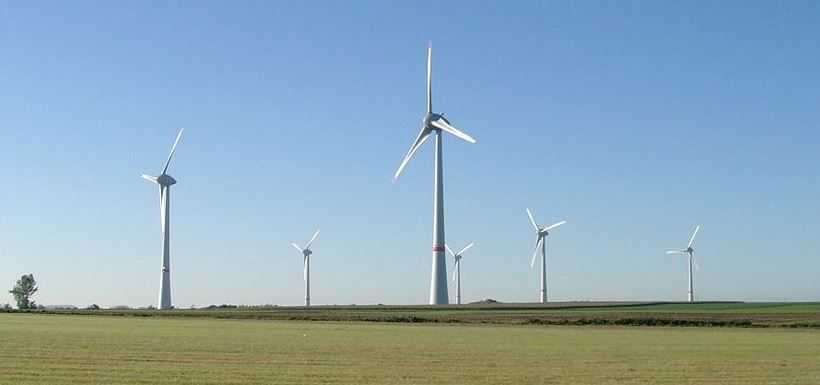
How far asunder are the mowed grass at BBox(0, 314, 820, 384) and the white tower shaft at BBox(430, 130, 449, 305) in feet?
178

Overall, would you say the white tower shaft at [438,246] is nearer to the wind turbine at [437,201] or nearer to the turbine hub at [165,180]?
the wind turbine at [437,201]

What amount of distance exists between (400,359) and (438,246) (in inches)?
2906

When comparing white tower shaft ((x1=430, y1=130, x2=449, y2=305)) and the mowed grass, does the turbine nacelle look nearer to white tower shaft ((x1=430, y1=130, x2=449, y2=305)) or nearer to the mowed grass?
white tower shaft ((x1=430, y1=130, x2=449, y2=305))

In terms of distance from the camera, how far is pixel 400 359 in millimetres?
37156

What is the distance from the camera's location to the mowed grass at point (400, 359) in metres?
30.3

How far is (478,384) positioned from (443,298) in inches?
3368

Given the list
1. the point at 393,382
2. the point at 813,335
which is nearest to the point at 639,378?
the point at 393,382

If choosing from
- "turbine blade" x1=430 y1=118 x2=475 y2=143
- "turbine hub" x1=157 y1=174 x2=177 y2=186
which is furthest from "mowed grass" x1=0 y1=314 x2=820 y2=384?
"turbine hub" x1=157 y1=174 x2=177 y2=186

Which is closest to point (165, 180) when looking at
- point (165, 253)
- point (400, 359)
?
point (165, 253)

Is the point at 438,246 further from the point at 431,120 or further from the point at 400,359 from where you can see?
the point at 400,359

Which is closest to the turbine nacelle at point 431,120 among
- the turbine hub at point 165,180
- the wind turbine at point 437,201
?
the wind turbine at point 437,201

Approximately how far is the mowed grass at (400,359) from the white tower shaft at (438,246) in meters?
54.3

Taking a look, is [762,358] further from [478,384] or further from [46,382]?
[46,382]

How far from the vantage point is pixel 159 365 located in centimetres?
3359
